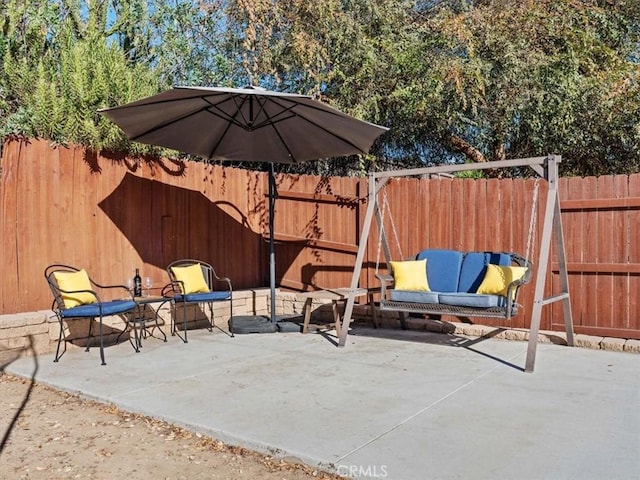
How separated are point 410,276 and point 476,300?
0.96 meters

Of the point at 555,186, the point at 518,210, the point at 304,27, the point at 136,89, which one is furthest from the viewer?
the point at 304,27

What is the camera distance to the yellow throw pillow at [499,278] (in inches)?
192

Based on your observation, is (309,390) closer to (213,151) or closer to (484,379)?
(484,379)

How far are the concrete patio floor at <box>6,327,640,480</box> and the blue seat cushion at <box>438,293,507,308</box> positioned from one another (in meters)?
0.47

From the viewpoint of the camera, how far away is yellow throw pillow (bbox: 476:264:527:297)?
487 cm

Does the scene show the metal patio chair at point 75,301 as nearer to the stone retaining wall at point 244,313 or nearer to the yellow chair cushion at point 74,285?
the yellow chair cushion at point 74,285

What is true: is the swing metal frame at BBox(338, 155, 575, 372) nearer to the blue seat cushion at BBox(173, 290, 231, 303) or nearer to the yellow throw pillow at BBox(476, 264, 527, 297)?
the yellow throw pillow at BBox(476, 264, 527, 297)

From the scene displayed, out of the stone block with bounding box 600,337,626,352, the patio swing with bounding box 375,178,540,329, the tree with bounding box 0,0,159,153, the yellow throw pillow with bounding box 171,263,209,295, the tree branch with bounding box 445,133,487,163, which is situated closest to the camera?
the patio swing with bounding box 375,178,540,329

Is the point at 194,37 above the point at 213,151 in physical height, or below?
above

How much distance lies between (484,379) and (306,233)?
3.50 m

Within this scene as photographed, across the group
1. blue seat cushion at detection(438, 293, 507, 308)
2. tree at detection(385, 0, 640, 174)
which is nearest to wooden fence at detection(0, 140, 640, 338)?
blue seat cushion at detection(438, 293, 507, 308)

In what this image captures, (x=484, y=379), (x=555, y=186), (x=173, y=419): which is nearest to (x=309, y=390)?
(x=173, y=419)

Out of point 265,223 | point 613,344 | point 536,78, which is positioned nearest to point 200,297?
point 265,223

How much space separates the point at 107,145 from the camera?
572 cm
